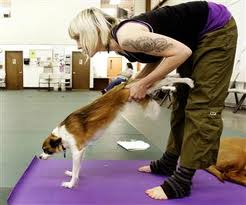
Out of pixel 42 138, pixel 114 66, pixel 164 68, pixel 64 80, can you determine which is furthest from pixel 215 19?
pixel 114 66

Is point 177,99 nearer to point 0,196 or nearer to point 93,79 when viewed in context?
point 0,196

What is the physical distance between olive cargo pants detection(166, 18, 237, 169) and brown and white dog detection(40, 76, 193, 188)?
0.20 m

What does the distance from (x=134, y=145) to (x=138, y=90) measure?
6.50 feet

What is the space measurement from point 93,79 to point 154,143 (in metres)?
15.9

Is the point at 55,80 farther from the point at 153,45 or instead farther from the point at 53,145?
the point at 153,45

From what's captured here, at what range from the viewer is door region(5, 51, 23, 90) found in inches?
776

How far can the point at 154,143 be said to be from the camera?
14.4 feet

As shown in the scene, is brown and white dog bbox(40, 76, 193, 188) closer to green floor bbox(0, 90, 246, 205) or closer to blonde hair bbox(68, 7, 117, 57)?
green floor bbox(0, 90, 246, 205)

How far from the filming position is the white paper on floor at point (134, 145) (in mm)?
3938

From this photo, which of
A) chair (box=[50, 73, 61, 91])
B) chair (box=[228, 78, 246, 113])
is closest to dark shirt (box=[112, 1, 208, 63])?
chair (box=[228, 78, 246, 113])

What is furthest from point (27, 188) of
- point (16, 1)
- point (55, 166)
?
point (16, 1)

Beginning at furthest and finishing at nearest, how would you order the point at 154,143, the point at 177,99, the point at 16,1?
1. the point at 16,1
2. the point at 154,143
3. the point at 177,99

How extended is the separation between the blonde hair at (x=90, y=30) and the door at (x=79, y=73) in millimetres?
17800

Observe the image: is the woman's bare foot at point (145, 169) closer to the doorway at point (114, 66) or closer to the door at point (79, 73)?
the door at point (79, 73)
